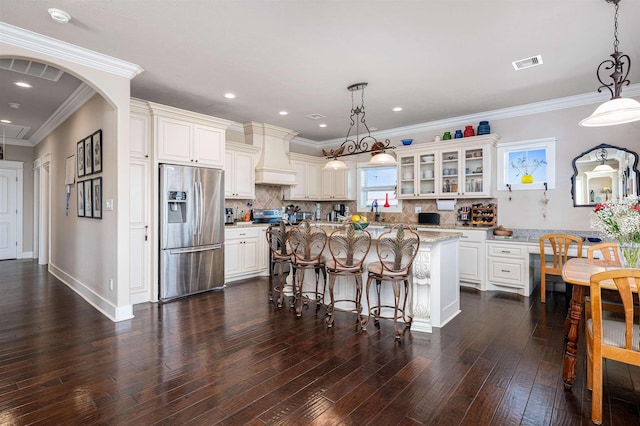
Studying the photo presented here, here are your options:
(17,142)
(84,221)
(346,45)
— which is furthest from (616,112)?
(17,142)

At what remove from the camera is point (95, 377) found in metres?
2.35

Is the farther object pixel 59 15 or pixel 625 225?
pixel 59 15

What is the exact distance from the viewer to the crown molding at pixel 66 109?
423 centimetres

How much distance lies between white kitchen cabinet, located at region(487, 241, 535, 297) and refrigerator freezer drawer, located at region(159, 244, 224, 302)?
4.06 metres

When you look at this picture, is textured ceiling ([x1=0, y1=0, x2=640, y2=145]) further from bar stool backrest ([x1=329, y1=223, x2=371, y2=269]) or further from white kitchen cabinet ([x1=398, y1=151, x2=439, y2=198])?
bar stool backrest ([x1=329, y1=223, x2=371, y2=269])

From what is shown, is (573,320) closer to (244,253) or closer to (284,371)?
(284,371)

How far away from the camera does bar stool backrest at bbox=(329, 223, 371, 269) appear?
3.36 m

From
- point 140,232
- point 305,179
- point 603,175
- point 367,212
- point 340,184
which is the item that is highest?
point 305,179

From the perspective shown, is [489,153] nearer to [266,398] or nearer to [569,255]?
[569,255]

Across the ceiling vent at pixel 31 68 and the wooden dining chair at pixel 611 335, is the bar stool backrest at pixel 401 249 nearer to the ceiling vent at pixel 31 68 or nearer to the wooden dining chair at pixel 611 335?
the wooden dining chair at pixel 611 335

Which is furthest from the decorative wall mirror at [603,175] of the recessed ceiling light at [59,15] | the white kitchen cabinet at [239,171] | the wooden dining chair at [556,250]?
the recessed ceiling light at [59,15]

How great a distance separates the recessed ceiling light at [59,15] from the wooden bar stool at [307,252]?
2.75m

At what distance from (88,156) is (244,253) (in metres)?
2.58

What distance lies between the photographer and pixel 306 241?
3.78 m
